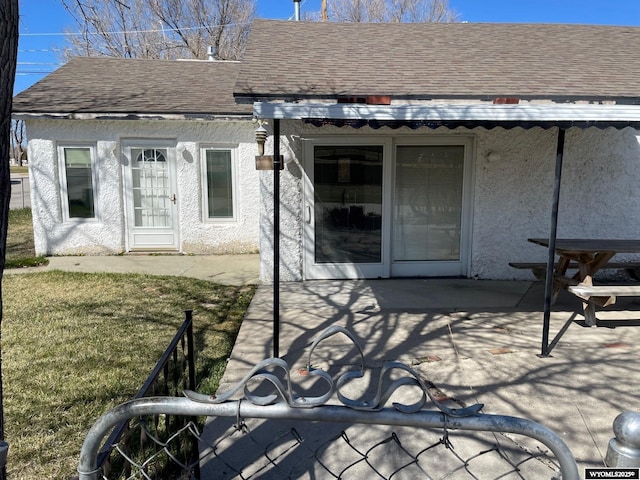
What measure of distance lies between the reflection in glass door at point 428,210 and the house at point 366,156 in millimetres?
22

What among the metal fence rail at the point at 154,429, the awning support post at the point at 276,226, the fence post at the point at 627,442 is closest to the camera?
the fence post at the point at 627,442

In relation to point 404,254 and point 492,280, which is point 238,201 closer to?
point 404,254

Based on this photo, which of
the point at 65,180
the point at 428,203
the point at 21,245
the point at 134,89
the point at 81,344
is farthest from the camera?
the point at 21,245

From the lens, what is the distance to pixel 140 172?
982cm

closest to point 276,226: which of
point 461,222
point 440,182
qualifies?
point 440,182

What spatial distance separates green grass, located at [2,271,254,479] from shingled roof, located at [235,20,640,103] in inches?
110

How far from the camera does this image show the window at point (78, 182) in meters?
9.59

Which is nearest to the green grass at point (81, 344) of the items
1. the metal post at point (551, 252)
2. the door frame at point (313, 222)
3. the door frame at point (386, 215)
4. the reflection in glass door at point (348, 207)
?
the door frame at point (313, 222)

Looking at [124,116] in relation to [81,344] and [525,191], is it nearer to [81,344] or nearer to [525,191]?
[81,344]

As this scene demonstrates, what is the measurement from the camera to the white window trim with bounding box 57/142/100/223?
9.53m

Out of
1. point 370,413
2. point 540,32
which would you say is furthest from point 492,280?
point 370,413

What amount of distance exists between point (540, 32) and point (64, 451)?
9.87 m

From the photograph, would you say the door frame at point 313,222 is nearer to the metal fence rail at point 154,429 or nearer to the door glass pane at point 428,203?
the door glass pane at point 428,203

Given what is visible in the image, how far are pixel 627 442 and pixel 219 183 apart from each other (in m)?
9.23
